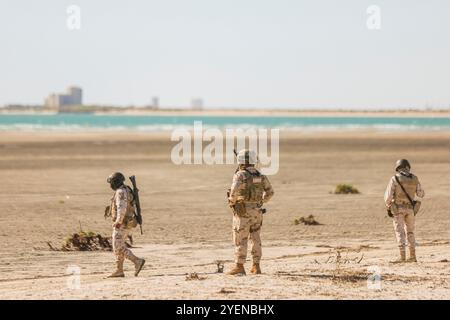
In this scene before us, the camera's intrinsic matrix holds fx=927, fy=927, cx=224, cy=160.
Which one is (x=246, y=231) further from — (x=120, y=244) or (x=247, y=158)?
(x=120, y=244)

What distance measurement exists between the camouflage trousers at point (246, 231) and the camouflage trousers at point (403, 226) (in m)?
2.95

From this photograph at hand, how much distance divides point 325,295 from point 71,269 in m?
4.86

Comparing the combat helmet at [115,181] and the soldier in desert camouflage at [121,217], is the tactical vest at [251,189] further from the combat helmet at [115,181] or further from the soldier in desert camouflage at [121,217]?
the combat helmet at [115,181]

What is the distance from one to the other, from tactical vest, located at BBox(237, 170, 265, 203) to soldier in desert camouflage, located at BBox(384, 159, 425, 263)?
9.72 feet

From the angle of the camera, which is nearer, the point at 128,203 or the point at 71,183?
the point at 128,203

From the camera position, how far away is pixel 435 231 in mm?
20422

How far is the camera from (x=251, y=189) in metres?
13.6

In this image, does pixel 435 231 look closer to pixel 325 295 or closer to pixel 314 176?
pixel 325 295

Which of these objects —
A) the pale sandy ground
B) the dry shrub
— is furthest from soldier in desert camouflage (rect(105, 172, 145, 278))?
the dry shrub

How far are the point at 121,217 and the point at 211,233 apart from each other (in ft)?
22.0

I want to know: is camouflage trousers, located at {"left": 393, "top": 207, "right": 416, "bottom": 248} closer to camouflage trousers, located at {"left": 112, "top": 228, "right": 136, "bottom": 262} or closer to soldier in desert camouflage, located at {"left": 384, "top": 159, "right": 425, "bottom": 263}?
soldier in desert camouflage, located at {"left": 384, "top": 159, "right": 425, "bottom": 263}

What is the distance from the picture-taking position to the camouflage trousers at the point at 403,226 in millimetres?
15484

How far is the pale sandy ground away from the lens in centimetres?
1262

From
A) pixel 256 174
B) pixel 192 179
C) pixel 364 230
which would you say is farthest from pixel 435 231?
pixel 192 179
